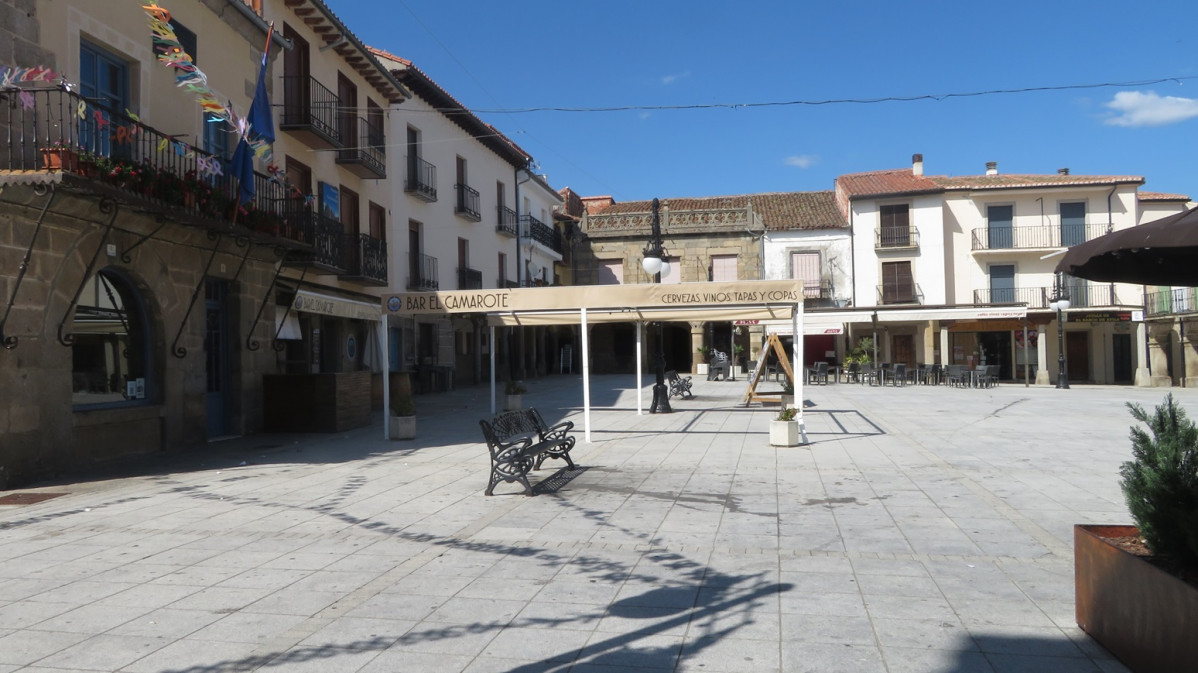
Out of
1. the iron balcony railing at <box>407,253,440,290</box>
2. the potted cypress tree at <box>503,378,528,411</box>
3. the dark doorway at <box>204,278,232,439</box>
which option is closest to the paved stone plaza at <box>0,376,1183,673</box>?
the dark doorway at <box>204,278,232,439</box>

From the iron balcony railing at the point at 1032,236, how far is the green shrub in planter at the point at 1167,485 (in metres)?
33.5

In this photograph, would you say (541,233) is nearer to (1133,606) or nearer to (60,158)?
(60,158)

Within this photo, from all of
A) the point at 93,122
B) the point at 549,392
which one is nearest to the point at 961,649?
the point at 93,122

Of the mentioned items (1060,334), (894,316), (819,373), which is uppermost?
(894,316)

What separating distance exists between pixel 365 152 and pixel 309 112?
281 centimetres

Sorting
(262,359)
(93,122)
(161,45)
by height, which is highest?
(161,45)

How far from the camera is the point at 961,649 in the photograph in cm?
381

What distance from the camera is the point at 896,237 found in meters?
34.7

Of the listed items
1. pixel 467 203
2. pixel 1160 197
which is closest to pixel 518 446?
pixel 467 203

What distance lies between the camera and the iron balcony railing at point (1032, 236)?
110 feet

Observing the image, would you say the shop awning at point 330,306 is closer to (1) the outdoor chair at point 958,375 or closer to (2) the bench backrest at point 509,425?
(2) the bench backrest at point 509,425

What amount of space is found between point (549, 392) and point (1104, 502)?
18.7 m

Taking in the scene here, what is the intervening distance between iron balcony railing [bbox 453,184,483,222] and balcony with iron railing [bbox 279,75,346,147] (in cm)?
914

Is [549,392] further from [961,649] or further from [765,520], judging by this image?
[961,649]
